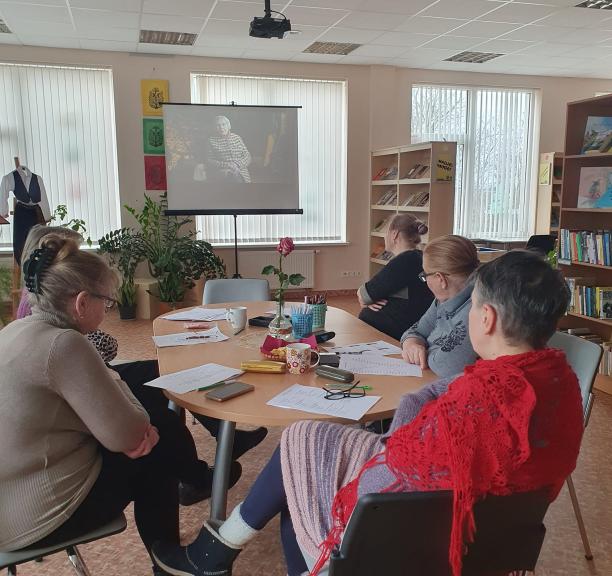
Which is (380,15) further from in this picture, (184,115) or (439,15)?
(184,115)

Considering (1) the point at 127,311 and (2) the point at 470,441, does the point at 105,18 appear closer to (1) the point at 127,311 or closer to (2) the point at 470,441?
(1) the point at 127,311

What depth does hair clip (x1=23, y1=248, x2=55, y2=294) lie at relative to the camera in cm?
138

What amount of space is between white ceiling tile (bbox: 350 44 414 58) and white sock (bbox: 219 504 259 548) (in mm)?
5279

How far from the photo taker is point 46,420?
128cm

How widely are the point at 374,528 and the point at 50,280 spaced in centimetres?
98

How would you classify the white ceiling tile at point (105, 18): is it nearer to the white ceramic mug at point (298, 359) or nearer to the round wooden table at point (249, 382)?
the round wooden table at point (249, 382)

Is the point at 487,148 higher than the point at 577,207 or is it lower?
higher

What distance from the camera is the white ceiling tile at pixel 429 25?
15.8 ft

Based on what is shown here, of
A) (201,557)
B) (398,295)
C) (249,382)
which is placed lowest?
(201,557)

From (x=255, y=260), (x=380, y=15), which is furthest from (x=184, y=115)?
(x=380, y=15)

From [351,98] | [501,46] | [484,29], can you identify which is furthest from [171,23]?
[501,46]

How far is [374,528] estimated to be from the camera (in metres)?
0.90

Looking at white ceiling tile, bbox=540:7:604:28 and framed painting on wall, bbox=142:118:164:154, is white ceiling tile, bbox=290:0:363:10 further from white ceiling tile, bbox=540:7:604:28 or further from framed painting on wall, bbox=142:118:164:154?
framed painting on wall, bbox=142:118:164:154

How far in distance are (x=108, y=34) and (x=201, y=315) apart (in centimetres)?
380
